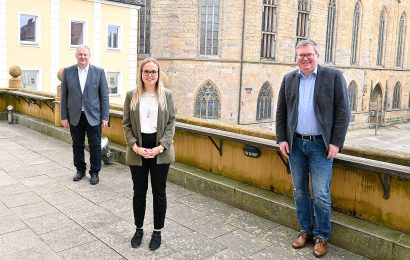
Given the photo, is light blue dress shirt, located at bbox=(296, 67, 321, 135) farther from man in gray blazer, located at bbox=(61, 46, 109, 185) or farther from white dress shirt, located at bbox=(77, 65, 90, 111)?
white dress shirt, located at bbox=(77, 65, 90, 111)

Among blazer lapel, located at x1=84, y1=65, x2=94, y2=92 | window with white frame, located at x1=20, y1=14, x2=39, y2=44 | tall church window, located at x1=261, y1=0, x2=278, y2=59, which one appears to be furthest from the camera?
tall church window, located at x1=261, y1=0, x2=278, y2=59

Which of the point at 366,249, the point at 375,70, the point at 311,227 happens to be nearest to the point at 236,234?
the point at 311,227

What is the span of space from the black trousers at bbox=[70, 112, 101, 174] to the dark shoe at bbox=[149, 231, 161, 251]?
8.10 feet

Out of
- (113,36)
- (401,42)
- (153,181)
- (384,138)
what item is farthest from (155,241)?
(401,42)

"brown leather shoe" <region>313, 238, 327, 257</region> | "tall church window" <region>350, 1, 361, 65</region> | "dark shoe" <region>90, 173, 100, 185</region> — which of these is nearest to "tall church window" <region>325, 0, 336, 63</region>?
"tall church window" <region>350, 1, 361, 65</region>

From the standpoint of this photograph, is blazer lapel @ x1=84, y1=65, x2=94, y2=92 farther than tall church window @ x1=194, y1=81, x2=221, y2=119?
No

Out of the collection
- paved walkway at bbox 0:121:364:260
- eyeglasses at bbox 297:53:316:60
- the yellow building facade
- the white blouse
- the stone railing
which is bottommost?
paved walkway at bbox 0:121:364:260

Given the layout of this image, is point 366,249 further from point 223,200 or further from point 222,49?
point 222,49

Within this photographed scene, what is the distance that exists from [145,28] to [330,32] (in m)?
15.9

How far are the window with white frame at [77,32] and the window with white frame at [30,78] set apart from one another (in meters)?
2.89

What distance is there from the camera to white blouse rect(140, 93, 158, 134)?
4.00 m

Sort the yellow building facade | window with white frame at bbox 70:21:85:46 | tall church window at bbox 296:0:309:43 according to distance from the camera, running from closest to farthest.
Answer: the yellow building facade → window with white frame at bbox 70:21:85:46 → tall church window at bbox 296:0:309:43

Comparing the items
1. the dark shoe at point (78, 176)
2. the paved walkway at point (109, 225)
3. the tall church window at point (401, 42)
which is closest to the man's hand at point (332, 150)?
the paved walkway at point (109, 225)

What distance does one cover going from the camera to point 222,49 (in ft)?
89.2
